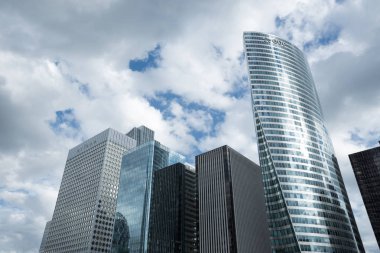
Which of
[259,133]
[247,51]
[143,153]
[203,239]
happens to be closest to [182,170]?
[143,153]

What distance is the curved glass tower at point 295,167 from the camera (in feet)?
483

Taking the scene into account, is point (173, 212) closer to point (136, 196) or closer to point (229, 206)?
point (136, 196)

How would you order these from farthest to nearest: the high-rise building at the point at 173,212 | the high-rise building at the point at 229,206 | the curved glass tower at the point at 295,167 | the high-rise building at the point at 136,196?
1. the high-rise building at the point at 136,196
2. the high-rise building at the point at 173,212
3. the curved glass tower at the point at 295,167
4. the high-rise building at the point at 229,206

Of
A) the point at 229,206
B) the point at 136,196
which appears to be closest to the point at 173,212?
the point at 136,196

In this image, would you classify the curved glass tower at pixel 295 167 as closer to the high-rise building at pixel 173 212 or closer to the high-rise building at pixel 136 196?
the high-rise building at pixel 173 212

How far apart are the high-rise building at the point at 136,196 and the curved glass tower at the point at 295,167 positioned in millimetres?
57549

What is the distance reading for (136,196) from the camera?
7052 inches

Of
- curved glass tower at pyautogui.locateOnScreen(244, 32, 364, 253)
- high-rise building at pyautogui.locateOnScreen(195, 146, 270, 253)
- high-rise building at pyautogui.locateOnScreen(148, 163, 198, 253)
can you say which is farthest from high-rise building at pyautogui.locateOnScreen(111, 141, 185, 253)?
curved glass tower at pyautogui.locateOnScreen(244, 32, 364, 253)

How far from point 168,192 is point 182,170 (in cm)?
1318

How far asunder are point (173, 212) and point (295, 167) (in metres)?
62.2

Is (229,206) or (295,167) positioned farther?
(295,167)

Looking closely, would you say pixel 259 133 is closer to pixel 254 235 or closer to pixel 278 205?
pixel 278 205

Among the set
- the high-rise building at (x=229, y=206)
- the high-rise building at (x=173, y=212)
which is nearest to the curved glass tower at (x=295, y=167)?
the high-rise building at (x=229, y=206)

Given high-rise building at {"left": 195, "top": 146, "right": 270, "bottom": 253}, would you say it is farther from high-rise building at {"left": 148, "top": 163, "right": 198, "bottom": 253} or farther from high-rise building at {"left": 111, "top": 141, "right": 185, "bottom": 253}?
high-rise building at {"left": 111, "top": 141, "right": 185, "bottom": 253}
